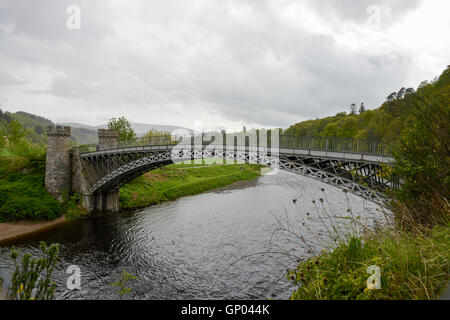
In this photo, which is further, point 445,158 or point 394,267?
point 445,158

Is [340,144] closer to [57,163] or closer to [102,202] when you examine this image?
[102,202]

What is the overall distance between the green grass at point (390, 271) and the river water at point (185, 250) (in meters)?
1.83

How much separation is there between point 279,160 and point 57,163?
23.3 metres

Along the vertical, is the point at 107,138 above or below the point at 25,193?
above

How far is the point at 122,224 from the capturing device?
24.2 m

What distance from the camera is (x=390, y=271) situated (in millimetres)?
3936

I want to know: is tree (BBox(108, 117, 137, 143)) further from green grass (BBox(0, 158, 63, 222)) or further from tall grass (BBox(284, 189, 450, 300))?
tall grass (BBox(284, 189, 450, 300))

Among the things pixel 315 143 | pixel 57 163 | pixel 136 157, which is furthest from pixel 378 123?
pixel 57 163

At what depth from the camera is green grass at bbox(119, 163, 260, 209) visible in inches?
1249

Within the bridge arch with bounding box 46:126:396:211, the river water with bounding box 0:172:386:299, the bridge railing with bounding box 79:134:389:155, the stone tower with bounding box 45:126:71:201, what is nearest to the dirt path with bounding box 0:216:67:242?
the river water with bounding box 0:172:386:299

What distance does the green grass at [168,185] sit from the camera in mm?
31734
